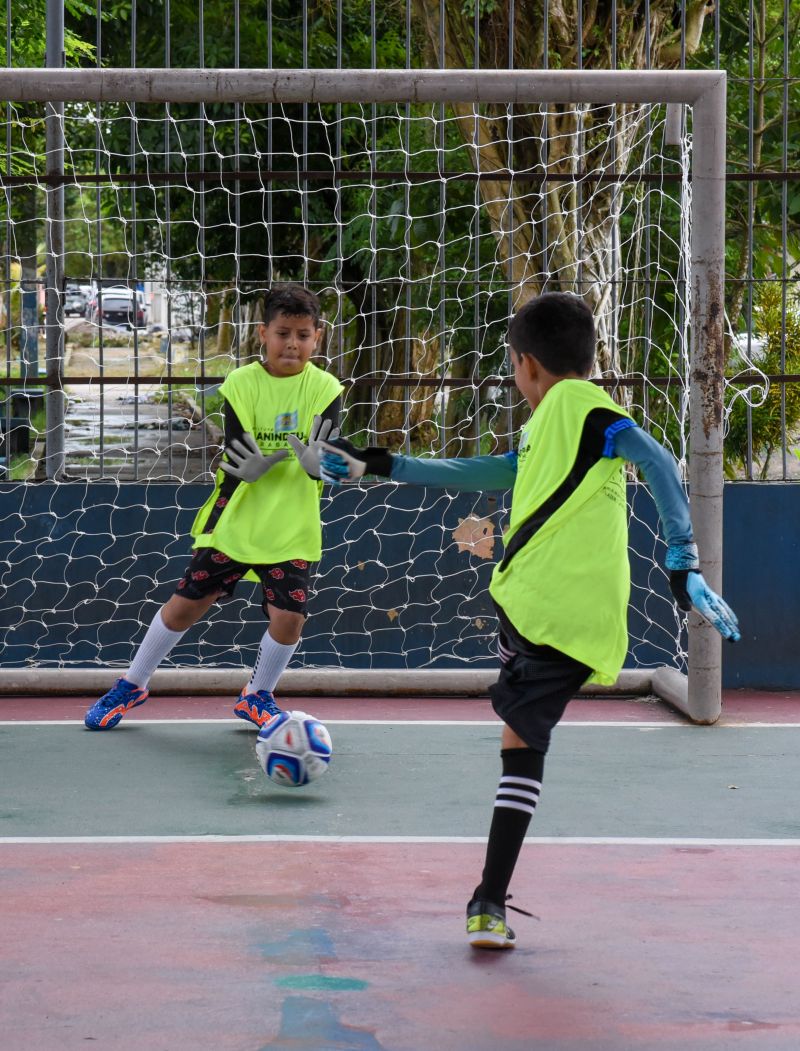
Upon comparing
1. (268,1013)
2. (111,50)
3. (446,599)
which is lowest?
(268,1013)

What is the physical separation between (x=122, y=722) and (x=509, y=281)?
9.53 ft

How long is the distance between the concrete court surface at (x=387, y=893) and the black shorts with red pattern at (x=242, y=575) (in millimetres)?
624

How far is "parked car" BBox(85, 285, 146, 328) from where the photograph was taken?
7.35 m

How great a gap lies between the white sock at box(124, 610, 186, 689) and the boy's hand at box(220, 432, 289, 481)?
81 centimetres

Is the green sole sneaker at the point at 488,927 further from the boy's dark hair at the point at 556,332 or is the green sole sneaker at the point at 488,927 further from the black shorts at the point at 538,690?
the boy's dark hair at the point at 556,332

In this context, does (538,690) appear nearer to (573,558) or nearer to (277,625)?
(573,558)

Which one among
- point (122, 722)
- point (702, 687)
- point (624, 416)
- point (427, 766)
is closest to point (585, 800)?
point (427, 766)

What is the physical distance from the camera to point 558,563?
12.6 ft

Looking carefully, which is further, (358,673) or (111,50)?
(111,50)

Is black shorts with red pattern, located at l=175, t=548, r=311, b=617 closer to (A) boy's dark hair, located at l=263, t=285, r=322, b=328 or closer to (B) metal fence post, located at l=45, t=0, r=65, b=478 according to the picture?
(A) boy's dark hair, located at l=263, t=285, r=322, b=328

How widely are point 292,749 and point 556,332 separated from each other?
6.12ft

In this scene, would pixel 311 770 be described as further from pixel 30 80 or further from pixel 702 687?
pixel 30 80

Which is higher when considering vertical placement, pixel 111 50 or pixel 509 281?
pixel 111 50

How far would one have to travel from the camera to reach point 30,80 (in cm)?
641
